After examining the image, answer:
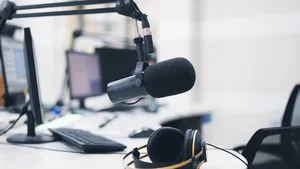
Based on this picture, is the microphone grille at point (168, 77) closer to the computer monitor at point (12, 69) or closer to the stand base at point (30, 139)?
the stand base at point (30, 139)

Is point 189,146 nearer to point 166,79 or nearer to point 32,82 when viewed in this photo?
point 166,79

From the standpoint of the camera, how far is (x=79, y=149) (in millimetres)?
984

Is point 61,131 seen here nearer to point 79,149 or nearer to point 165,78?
point 79,149

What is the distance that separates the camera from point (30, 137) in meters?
1.09

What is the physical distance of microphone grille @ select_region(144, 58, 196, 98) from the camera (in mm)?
646

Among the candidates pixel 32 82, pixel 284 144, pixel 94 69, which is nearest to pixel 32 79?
pixel 32 82

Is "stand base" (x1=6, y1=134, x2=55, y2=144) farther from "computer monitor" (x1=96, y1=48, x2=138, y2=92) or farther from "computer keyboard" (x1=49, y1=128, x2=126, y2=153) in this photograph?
"computer monitor" (x1=96, y1=48, x2=138, y2=92)

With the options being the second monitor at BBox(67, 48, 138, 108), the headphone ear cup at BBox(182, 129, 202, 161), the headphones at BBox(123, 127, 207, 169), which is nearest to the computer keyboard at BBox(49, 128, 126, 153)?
the headphones at BBox(123, 127, 207, 169)

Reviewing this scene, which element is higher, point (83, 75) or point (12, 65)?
point (12, 65)

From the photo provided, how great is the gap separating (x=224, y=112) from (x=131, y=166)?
2399mm

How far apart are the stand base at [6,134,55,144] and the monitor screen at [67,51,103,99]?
2.71 ft

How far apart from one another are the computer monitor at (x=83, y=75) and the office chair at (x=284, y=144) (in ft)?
3.41

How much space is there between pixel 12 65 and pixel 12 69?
0.08 ft

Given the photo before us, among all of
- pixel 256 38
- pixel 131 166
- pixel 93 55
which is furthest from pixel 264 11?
pixel 131 166
